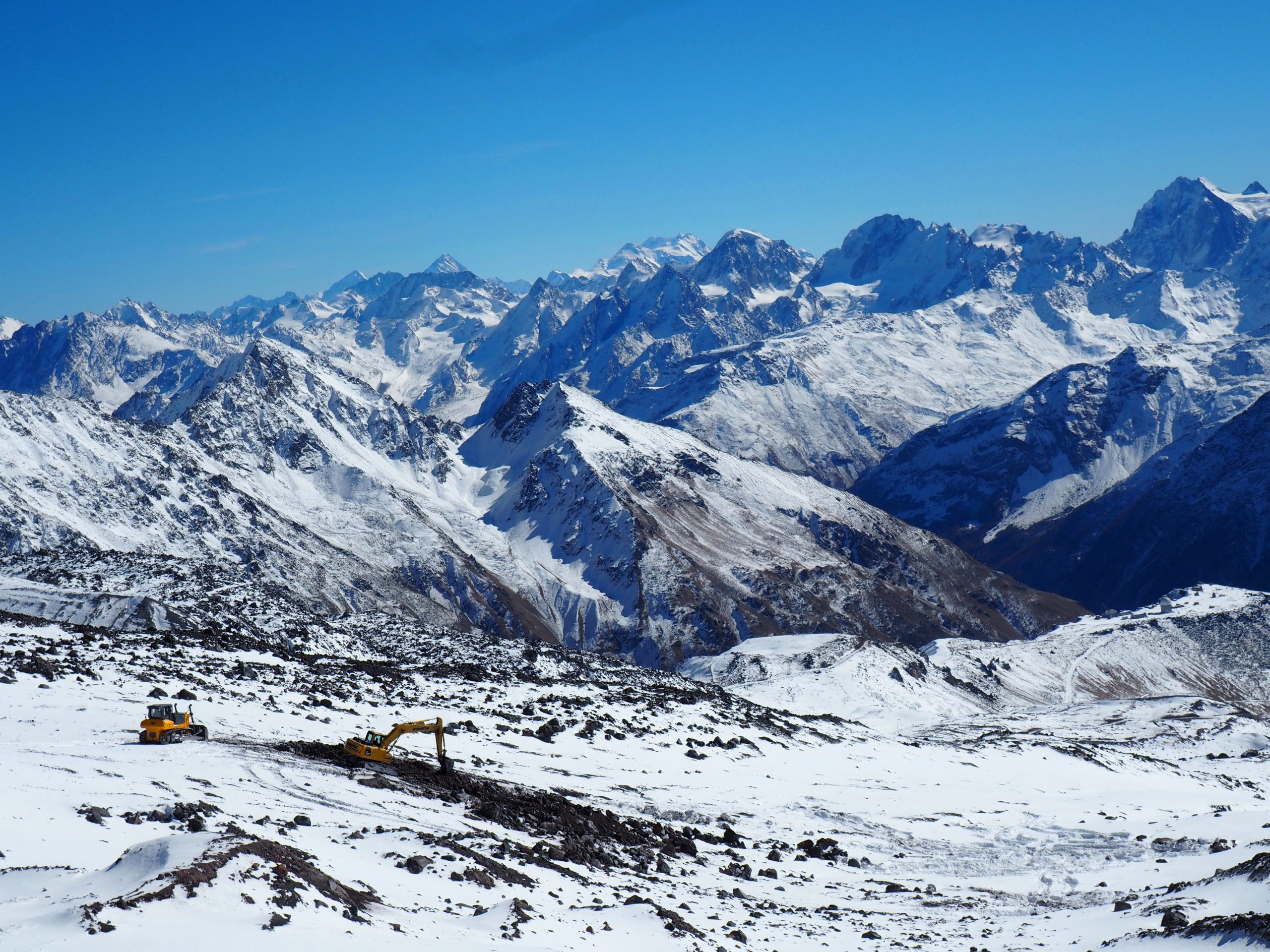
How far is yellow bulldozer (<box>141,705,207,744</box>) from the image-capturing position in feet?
155

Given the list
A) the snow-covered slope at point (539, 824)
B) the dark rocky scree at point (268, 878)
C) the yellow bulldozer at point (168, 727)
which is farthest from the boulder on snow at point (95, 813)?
the yellow bulldozer at point (168, 727)

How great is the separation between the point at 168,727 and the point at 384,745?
9.26m

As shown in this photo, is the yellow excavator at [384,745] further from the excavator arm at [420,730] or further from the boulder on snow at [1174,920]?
the boulder on snow at [1174,920]

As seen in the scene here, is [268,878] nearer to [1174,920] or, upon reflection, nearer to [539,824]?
[539,824]

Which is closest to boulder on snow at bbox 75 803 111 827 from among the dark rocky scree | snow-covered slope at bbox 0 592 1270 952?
snow-covered slope at bbox 0 592 1270 952

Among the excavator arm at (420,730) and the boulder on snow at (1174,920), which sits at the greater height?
the excavator arm at (420,730)

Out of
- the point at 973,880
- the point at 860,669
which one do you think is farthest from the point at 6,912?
the point at 860,669

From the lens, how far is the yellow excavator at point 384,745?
49625 millimetres

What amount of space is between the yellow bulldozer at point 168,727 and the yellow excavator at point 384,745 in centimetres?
669

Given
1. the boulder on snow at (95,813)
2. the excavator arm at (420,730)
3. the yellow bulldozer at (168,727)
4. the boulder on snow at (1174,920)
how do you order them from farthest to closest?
the excavator arm at (420,730) → the yellow bulldozer at (168,727) → the boulder on snow at (95,813) → the boulder on snow at (1174,920)

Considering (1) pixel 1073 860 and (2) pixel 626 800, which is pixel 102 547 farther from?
(1) pixel 1073 860

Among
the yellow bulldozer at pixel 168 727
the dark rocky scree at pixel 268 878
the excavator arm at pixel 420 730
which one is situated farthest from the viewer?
the excavator arm at pixel 420 730

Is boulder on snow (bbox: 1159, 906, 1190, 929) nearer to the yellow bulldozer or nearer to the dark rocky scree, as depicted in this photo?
the dark rocky scree

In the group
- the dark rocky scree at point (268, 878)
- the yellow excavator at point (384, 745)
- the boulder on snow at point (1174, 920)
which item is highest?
the dark rocky scree at point (268, 878)
